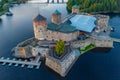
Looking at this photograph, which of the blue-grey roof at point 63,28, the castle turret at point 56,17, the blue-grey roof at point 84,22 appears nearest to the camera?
the blue-grey roof at point 63,28

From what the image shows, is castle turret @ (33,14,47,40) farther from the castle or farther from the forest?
the forest

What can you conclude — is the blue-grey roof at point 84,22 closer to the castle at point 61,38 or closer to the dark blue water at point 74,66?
the castle at point 61,38

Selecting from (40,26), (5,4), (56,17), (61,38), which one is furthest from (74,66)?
(5,4)

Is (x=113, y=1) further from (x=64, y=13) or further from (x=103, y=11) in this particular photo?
(x=64, y=13)

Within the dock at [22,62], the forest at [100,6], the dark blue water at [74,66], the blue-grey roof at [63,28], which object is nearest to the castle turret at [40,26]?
the blue-grey roof at [63,28]

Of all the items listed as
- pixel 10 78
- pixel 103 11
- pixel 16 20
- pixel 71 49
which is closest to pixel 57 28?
pixel 71 49

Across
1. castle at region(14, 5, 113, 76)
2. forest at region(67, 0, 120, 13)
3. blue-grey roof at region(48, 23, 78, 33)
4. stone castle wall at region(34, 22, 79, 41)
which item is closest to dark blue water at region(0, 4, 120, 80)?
castle at region(14, 5, 113, 76)
